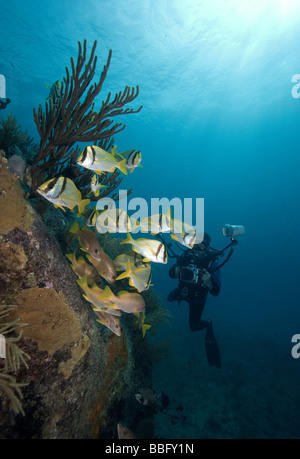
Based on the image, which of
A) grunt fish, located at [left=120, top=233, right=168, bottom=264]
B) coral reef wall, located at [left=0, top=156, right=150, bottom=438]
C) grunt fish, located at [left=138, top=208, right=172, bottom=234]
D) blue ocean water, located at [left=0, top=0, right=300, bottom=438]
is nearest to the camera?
coral reef wall, located at [left=0, top=156, right=150, bottom=438]

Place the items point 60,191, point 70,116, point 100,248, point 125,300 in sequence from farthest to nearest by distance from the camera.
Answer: point 70,116, point 100,248, point 125,300, point 60,191

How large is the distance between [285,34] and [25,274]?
34250 millimetres

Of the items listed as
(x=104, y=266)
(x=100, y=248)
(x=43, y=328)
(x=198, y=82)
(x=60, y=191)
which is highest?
(x=198, y=82)

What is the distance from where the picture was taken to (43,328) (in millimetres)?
2346

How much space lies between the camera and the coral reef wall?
7.09 ft

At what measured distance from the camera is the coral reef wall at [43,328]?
2162 millimetres

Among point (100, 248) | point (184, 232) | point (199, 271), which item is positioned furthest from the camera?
point (199, 271)

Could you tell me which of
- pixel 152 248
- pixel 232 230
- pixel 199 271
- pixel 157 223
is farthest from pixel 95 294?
pixel 232 230

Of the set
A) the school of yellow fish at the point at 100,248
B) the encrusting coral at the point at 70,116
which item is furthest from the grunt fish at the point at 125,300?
the encrusting coral at the point at 70,116

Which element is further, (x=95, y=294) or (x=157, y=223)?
(x=157, y=223)

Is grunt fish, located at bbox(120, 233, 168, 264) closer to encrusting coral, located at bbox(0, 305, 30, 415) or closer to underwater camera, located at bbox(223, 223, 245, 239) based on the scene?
encrusting coral, located at bbox(0, 305, 30, 415)

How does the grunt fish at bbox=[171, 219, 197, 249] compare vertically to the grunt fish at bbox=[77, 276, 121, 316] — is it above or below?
above

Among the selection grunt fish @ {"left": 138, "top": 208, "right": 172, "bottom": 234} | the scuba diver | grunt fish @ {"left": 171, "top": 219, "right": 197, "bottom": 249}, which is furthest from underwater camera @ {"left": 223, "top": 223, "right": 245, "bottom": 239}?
grunt fish @ {"left": 138, "top": 208, "right": 172, "bottom": 234}

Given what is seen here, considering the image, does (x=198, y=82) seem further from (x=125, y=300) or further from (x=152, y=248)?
(x=125, y=300)
